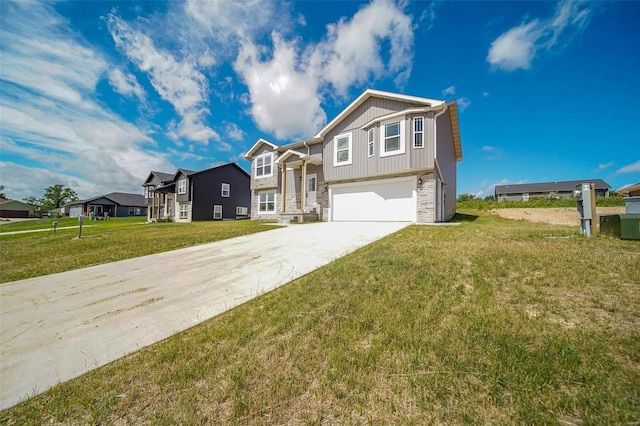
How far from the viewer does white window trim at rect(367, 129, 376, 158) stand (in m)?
13.2

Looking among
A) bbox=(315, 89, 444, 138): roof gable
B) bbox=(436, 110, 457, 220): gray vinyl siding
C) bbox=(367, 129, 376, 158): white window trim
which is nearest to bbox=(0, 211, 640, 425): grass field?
bbox=(315, 89, 444, 138): roof gable

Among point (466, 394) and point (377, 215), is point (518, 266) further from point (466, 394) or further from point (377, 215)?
point (377, 215)

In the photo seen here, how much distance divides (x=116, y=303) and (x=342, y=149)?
41.8ft

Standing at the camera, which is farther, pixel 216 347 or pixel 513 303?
pixel 513 303

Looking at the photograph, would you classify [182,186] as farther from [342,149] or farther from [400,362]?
[400,362]

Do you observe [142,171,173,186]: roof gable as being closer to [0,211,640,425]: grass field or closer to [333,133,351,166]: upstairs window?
[333,133,351,166]: upstairs window

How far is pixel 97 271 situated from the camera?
5.78 m

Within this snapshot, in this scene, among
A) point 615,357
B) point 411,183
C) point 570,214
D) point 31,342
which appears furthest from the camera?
point 570,214

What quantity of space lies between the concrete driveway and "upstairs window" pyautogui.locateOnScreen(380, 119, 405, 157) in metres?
7.21

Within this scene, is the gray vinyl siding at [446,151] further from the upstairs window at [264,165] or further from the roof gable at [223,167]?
the roof gable at [223,167]

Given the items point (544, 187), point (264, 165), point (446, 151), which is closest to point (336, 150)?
point (446, 151)

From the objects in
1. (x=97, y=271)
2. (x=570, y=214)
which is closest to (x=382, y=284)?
(x=97, y=271)

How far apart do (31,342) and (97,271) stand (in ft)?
10.8

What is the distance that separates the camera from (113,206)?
151 ft
